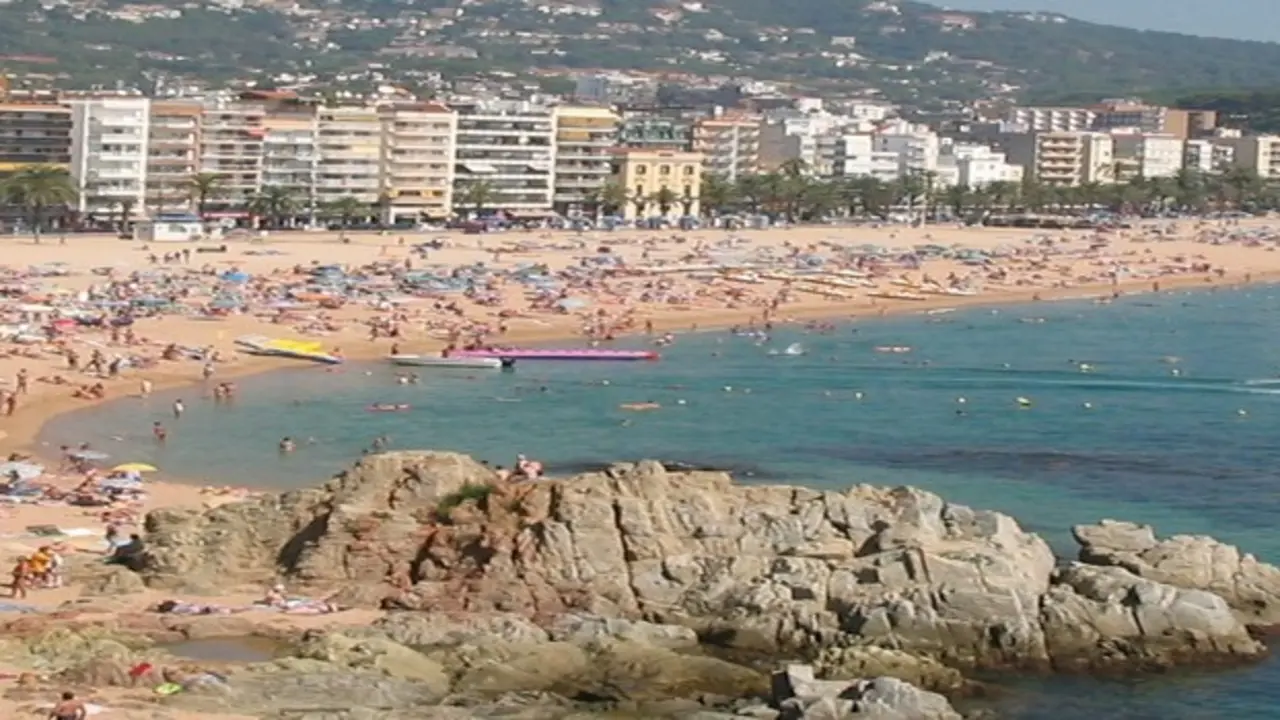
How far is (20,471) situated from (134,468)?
1.82 meters

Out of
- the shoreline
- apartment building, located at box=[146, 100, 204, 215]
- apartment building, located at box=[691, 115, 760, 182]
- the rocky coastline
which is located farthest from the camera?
apartment building, located at box=[691, 115, 760, 182]

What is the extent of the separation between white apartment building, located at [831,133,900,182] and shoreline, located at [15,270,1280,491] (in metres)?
46.3

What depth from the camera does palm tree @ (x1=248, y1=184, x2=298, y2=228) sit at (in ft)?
293

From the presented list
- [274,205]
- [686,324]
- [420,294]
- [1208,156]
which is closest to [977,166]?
[1208,156]

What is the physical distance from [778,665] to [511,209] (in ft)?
259

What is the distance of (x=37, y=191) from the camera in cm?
7962

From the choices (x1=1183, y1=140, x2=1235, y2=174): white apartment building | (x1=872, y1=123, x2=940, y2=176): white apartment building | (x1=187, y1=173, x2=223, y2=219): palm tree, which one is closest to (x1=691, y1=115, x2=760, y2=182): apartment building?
(x1=872, y1=123, x2=940, y2=176): white apartment building

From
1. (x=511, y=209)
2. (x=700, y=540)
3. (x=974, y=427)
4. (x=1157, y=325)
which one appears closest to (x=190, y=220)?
(x=511, y=209)

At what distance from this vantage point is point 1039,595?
23.2m

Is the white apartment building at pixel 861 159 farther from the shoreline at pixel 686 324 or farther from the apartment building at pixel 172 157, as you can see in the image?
the apartment building at pixel 172 157

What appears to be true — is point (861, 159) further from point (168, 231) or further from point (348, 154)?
point (168, 231)

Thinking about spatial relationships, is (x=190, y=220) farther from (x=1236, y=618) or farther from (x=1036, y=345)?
(x=1236, y=618)

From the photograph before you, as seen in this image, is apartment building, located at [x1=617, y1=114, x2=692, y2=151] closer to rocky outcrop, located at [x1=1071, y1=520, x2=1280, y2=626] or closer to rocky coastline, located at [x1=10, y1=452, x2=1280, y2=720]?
rocky outcrop, located at [x1=1071, y1=520, x2=1280, y2=626]

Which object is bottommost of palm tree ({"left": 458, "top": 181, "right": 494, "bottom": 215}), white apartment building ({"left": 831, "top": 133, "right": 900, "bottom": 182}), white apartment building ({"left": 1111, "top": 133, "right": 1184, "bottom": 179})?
palm tree ({"left": 458, "top": 181, "right": 494, "bottom": 215})
